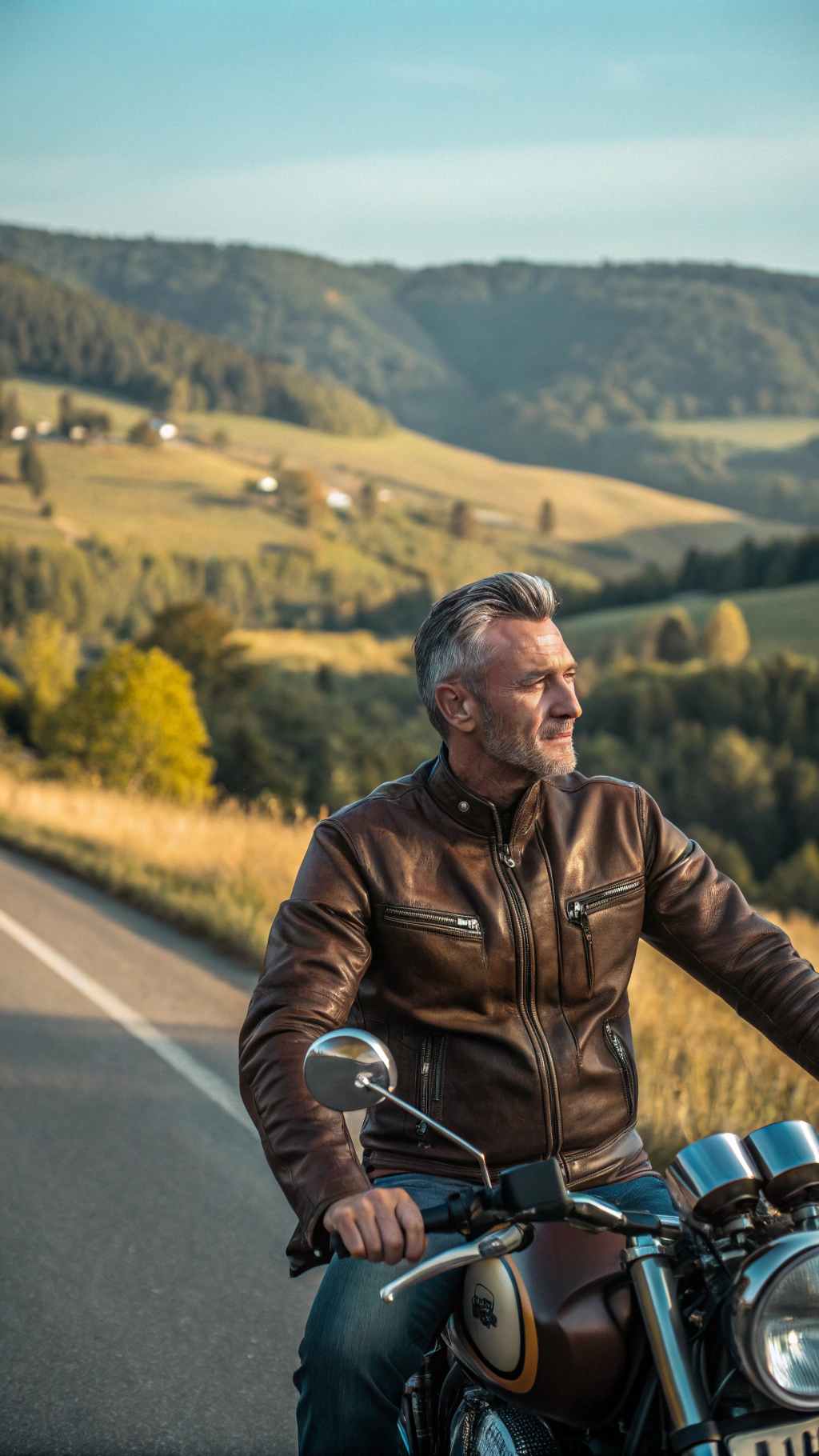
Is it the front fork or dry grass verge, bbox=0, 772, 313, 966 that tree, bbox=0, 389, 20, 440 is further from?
the front fork

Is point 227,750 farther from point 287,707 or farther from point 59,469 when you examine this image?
point 59,469

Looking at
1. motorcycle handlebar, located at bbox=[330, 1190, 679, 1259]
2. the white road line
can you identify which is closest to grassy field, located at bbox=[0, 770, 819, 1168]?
the white road line

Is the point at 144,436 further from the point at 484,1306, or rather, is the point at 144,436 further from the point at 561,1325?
the point at 561,1325

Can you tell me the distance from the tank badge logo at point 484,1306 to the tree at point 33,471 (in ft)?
557

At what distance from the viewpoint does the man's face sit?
2.62 m

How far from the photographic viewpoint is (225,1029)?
270 inches

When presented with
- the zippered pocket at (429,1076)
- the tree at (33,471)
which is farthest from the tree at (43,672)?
the tree at (33,471)

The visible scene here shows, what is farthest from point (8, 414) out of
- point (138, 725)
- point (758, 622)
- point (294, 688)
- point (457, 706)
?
point (457, 706)

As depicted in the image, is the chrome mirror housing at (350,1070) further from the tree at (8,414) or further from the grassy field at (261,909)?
the tree at (8,414)

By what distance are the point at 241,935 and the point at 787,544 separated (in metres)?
150

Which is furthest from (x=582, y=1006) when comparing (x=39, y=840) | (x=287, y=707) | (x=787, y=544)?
(x=787, y=544)

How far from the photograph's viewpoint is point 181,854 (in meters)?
12.4

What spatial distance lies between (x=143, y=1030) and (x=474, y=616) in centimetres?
476

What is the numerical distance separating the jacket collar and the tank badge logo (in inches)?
31.9
